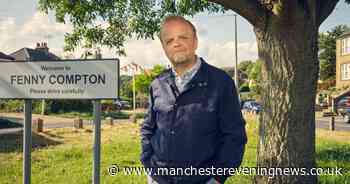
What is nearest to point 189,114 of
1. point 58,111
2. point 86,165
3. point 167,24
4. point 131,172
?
point 167,24

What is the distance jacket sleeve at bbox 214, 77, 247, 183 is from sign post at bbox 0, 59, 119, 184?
1.66m

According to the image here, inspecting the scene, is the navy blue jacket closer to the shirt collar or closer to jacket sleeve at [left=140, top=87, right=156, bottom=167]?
the shirt collar

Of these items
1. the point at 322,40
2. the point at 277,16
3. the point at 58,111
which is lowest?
the point at 58,111

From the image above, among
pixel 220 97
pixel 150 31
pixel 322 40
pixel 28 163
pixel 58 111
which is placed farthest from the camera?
pixel 322 40

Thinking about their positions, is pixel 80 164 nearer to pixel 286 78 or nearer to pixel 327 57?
pixel 286 78

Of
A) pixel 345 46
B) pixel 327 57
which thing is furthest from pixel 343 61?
pixel 327 57

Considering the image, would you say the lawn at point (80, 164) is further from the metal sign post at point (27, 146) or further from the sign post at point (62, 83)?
the sign post at point (62, 83)

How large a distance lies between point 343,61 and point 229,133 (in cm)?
5096

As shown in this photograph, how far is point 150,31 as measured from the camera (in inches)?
297

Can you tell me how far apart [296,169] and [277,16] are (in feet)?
6.14

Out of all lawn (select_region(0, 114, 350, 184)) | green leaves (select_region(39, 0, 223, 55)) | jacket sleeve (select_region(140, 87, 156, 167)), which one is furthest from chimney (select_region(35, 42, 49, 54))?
jacket sleeve (select_region(140, 87, 156, 167))

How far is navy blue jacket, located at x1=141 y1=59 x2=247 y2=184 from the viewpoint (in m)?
2.59

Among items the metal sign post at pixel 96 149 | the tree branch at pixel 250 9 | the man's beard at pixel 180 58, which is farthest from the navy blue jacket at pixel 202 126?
the tree branch at pixel 250 9

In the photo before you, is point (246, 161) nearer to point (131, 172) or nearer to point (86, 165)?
point (131, 172)
